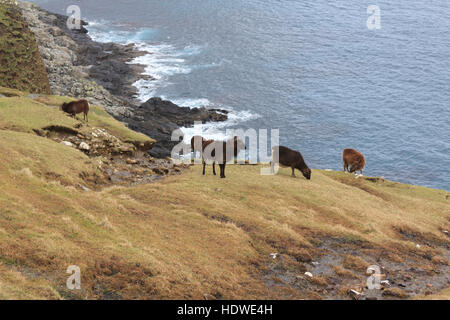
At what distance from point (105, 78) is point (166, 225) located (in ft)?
244

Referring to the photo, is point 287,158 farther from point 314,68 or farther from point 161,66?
point 314,68

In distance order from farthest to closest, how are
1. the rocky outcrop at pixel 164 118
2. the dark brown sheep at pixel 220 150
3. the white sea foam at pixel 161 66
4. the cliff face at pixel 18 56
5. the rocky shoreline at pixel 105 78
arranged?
1. the white sea foam at pixel 161 66
2. the rocky shoreline at pixel 105 78
3. the rocky outcrop at pixel 164 118
4. the cliff face at pixel 18 56
5. the dark brown sheep at pixel 220 150

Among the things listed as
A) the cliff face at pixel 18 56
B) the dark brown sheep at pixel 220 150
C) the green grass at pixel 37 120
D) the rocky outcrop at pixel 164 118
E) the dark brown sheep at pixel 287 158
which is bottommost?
the rocky outcrop at pixel 164 118

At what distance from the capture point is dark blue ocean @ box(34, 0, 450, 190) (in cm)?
7312

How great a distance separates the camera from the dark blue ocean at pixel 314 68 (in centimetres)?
7312

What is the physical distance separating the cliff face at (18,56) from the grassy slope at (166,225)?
574 inches

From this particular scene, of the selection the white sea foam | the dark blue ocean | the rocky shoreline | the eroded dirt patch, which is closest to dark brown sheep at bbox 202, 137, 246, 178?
the eroded dirt patch

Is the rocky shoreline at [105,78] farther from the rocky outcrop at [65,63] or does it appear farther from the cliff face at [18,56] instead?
the cliff face at [18,56]

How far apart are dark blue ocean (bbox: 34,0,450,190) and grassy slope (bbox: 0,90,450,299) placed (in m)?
38.3

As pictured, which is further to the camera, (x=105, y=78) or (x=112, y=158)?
(x=105, y=78)

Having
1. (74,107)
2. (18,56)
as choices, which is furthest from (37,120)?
(18,56)

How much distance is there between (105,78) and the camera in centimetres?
8825

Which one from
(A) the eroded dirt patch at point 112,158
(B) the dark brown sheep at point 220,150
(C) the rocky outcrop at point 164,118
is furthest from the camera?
(C) the rocky outcrop at point 164,118

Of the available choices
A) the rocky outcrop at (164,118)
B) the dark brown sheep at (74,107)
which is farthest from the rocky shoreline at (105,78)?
the dark brown sheep at (74,107)
